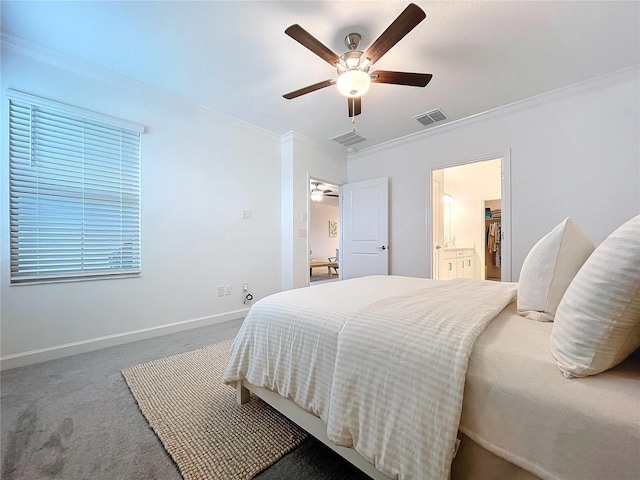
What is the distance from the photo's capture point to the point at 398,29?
5.23ft

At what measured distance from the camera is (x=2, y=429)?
4.39ft

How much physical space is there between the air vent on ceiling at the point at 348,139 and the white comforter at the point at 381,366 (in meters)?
3.05

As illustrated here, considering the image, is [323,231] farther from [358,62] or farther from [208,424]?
[208,424]

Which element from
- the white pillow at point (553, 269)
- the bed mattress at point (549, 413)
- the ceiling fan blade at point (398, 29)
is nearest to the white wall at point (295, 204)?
the ceiling fan blade at point (398, 29)

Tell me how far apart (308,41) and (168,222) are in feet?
7.25

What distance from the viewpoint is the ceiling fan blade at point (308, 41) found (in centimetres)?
161

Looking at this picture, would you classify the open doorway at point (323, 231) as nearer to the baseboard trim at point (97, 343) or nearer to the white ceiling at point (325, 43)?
the baseboard trim at point (97, 343)

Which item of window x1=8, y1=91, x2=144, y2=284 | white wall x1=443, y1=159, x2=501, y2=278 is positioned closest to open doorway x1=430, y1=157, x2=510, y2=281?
white wall x1=443, y1=159, x2=501, y2=278

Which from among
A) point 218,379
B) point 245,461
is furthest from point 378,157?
point 245,461

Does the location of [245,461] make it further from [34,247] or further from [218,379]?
[34,247]

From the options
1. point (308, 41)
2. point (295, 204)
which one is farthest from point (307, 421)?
point (295, 204)

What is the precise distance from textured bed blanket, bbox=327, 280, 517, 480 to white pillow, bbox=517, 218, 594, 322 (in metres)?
0.18

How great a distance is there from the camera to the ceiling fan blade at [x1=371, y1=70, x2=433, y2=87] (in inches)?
78.0

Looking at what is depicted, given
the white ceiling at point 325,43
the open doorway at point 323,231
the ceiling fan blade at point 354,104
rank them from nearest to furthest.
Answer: the white ceiling at point 325,43 < the ceiling fan blade at point 354,104 < the open doorway at point 323,231
